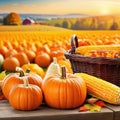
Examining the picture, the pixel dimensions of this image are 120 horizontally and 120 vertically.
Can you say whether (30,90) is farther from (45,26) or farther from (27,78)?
(45,26)

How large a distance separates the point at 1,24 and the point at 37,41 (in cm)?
52

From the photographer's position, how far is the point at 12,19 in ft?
15.4

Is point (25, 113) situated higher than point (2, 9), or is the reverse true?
point (2, 9)

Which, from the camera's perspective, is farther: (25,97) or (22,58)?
(22,58)

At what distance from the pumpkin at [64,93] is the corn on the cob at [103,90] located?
0.08 m

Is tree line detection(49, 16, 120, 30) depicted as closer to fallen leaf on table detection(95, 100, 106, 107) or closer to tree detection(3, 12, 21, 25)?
tree detection(3, 12, 21, 25)

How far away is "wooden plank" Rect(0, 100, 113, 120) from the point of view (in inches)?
59.4

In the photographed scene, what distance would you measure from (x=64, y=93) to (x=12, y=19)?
3.18 metres

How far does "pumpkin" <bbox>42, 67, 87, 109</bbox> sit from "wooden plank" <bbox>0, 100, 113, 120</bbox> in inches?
1.4

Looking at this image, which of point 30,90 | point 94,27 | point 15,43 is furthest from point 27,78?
point 94,27

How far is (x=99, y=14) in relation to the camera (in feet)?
16.1

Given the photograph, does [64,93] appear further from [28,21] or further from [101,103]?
[28,21]

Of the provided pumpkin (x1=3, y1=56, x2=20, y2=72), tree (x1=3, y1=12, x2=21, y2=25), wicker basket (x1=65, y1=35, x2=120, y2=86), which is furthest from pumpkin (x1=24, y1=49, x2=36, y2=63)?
wicker basket (x1=65, y1=35, x2=120, y2=86)

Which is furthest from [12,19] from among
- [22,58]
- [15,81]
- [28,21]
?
[15,81]
